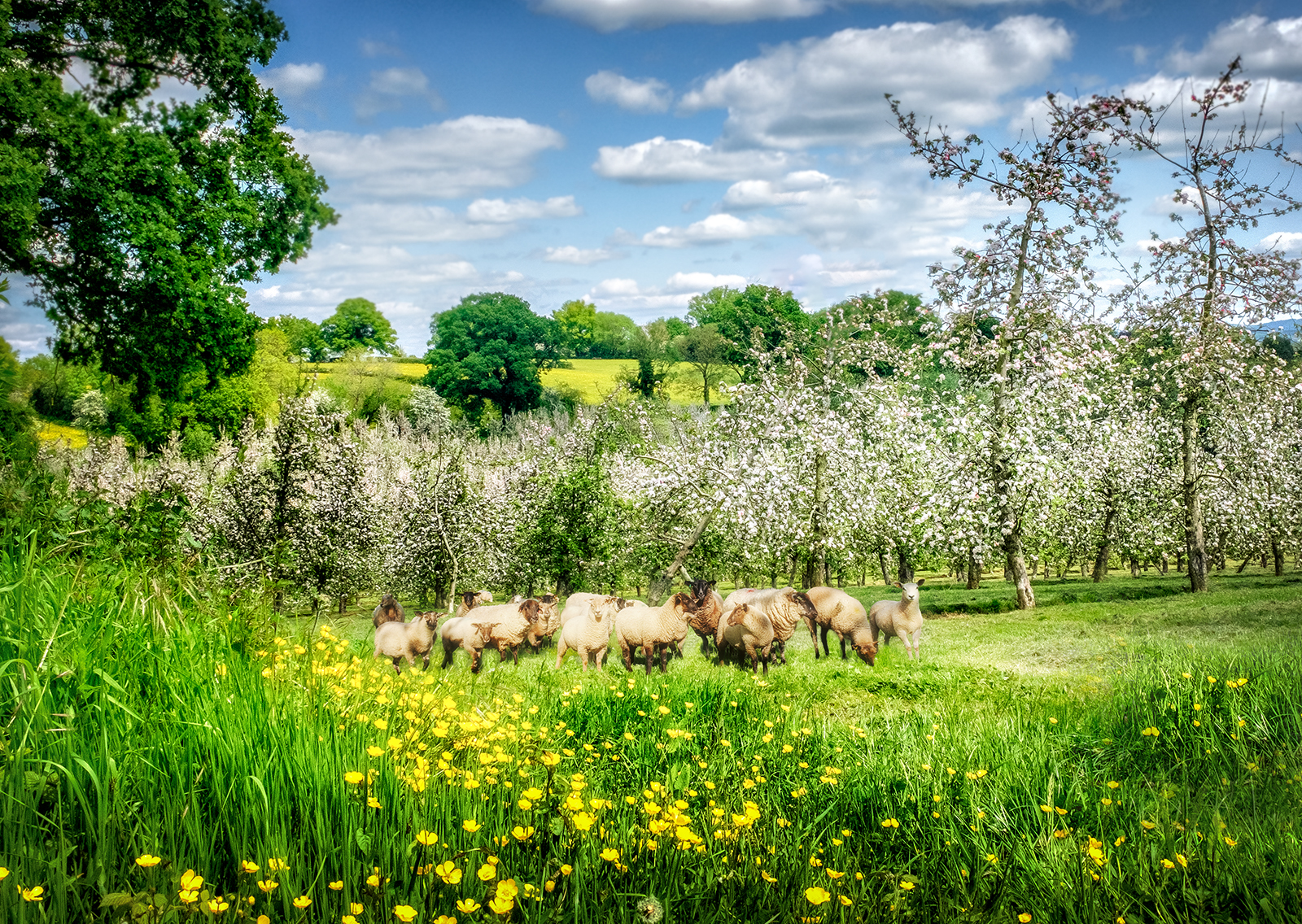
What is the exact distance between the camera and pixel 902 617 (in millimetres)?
13609

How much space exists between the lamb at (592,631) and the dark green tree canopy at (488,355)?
53.4 m

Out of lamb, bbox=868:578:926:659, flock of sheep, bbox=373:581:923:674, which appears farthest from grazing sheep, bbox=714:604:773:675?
lamb, bbox=868:578:926:659

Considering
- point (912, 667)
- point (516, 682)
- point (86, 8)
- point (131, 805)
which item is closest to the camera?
point (131, 805)

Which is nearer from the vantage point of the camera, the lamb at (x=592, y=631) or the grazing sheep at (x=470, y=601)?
the lamb at (x=592, y=631)

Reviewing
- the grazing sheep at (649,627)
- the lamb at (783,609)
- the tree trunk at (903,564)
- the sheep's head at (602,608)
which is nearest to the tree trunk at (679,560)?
the lamb at (783,609)

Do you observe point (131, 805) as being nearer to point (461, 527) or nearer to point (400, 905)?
point (400, 905)

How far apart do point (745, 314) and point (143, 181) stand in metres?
38.2

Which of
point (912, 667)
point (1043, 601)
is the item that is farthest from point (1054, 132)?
point (912, 667)

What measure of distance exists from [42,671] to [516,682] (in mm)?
5807

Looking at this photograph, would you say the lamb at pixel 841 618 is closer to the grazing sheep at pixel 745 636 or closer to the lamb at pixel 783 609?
the lamb at pixel 783 609

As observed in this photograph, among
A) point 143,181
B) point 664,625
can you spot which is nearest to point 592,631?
point 664,625

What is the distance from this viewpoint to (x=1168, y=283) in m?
17.6

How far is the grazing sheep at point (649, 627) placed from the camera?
1245 centimetres

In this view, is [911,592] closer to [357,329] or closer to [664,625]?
[664,625]
